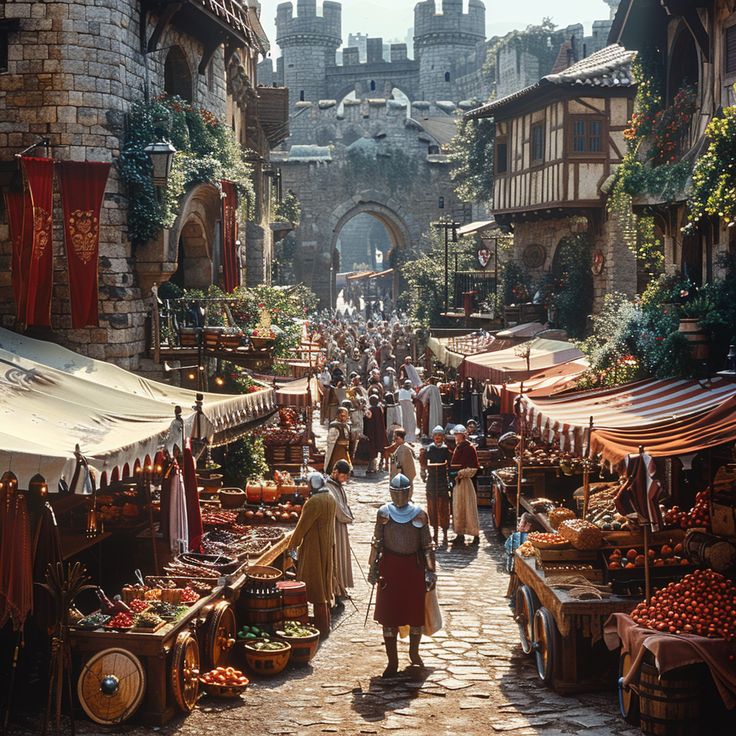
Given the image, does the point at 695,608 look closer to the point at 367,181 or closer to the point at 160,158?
the point at 160,158

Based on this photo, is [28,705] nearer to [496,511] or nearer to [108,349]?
[108,349]

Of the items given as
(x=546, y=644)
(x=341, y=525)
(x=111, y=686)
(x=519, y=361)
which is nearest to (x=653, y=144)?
(x=519, y=361)

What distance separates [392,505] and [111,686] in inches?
103

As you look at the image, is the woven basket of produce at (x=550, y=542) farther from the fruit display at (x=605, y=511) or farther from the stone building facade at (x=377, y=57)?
the stone building facade at (x=377, y=57)

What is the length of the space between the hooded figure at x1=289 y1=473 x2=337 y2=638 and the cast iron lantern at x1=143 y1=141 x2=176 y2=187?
5874 mm

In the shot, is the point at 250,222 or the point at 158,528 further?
the point at 250,222

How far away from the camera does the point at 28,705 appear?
319 inches

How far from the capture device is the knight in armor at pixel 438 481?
13836 millimetres

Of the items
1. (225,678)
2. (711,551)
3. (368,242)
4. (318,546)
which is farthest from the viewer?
(368,242)

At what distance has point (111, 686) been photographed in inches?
304

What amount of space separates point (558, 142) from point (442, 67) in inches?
1661

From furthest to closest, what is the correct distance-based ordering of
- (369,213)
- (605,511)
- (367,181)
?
1. (369,213)
2. (367,181)
3. (605,511)

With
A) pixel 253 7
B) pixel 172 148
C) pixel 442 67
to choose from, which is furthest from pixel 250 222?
pixel 442 67

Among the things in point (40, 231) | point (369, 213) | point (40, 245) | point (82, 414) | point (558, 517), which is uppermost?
point (369, 213)
